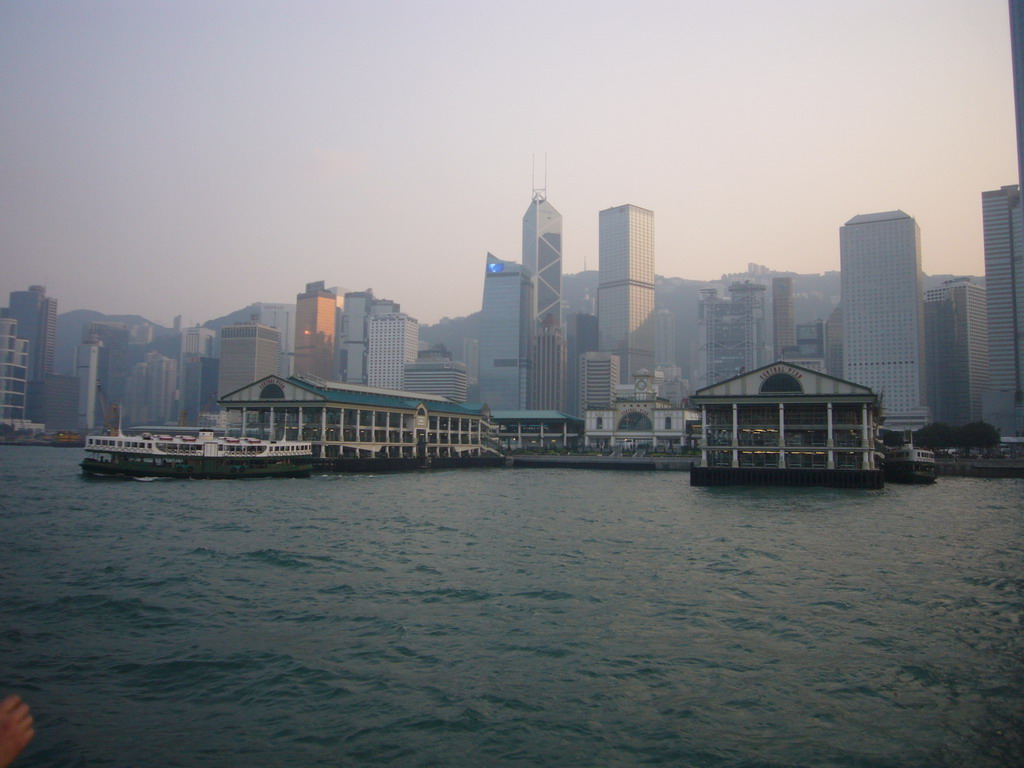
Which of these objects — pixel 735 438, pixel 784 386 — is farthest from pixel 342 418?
pixel 784 386

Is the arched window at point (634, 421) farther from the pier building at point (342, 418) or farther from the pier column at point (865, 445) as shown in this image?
the pier column at point (865, 445)

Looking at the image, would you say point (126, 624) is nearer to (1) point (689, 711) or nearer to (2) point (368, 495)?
(1) point (689, 711)

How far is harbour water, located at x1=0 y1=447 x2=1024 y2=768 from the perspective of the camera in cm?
1112

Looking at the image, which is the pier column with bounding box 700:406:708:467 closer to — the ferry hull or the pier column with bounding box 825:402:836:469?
the pier column with bounding box 825:402:836:469

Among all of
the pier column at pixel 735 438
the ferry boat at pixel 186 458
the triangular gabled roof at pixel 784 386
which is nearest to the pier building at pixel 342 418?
→ the ferry boat at pixel 186 458

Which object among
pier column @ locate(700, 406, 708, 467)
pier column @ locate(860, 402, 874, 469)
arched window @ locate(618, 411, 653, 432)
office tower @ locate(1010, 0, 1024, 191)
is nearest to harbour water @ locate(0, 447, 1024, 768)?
pier column @ locate(860, 402, 874, 469)

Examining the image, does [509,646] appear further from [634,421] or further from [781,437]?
[634,421]

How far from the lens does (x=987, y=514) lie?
1688 inches

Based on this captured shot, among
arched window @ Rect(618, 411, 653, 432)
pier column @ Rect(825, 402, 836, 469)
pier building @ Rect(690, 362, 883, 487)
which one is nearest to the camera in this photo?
pier building @ Rect(690, 362, 883, 487)

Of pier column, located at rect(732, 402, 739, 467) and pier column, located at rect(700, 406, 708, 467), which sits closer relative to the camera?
pier column, located at rect(732, 402, 739, 467)

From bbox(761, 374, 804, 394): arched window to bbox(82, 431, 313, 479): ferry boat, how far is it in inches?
1876

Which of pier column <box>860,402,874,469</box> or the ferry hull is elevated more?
pier column <box>860,402,874,469</box>

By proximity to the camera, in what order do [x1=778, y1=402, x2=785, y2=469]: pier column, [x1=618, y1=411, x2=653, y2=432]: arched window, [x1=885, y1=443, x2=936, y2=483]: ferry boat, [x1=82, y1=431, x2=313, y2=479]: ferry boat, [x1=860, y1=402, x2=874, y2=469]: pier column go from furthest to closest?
[x1=618, y1=411, x2=653, y2=432]: arched window
[x1=885, y1=443, x2=936, y2=483]: ferry boat
[x1=778, y1=402, x2=785, y2=469]: pier column
[x1=860, y1=402, x2=874, y2=469]: pier column
[x1=82, y1=431, x2=313, y2=479]: ferry boat

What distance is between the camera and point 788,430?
70875mm
